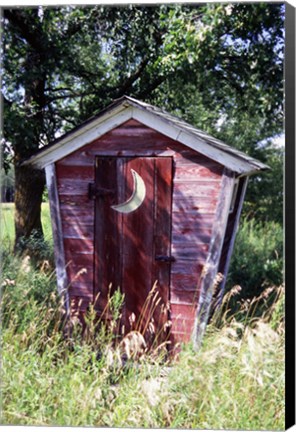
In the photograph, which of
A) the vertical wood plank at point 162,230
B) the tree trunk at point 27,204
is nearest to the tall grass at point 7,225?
the tree trunk at point 27,204

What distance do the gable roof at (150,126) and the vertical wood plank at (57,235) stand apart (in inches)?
5.2

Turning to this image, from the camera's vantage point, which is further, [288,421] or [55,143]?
[55,143]

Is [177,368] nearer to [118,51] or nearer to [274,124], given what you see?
[274,124]

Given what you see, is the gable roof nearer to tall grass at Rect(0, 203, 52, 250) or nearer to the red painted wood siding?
the red painted wood siding

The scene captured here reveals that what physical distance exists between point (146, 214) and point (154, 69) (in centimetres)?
100

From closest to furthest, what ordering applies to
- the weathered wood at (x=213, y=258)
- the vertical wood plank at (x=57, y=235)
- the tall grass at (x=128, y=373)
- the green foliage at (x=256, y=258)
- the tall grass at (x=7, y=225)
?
the tall grass at (x=128, y=373)
the green foliage at (x=256, y=258)
the weathered wood at (x=213, y=258)
the tall grass at (x=7, y=225)
the vertical wood plank at (x=57, y=235)

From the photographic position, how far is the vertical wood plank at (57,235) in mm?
4250

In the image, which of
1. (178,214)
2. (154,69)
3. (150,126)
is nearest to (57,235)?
(178,214)

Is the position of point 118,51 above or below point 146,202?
above

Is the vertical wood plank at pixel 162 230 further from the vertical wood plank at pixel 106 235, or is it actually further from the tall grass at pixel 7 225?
the tall grass at pixel 7 225

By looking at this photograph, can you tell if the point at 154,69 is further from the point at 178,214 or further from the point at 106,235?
the point at 106,235

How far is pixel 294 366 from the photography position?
3.79 metres

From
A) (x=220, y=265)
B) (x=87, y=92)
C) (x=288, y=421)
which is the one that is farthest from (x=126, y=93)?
(x=288, y=421)

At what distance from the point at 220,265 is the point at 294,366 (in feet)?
2.66
